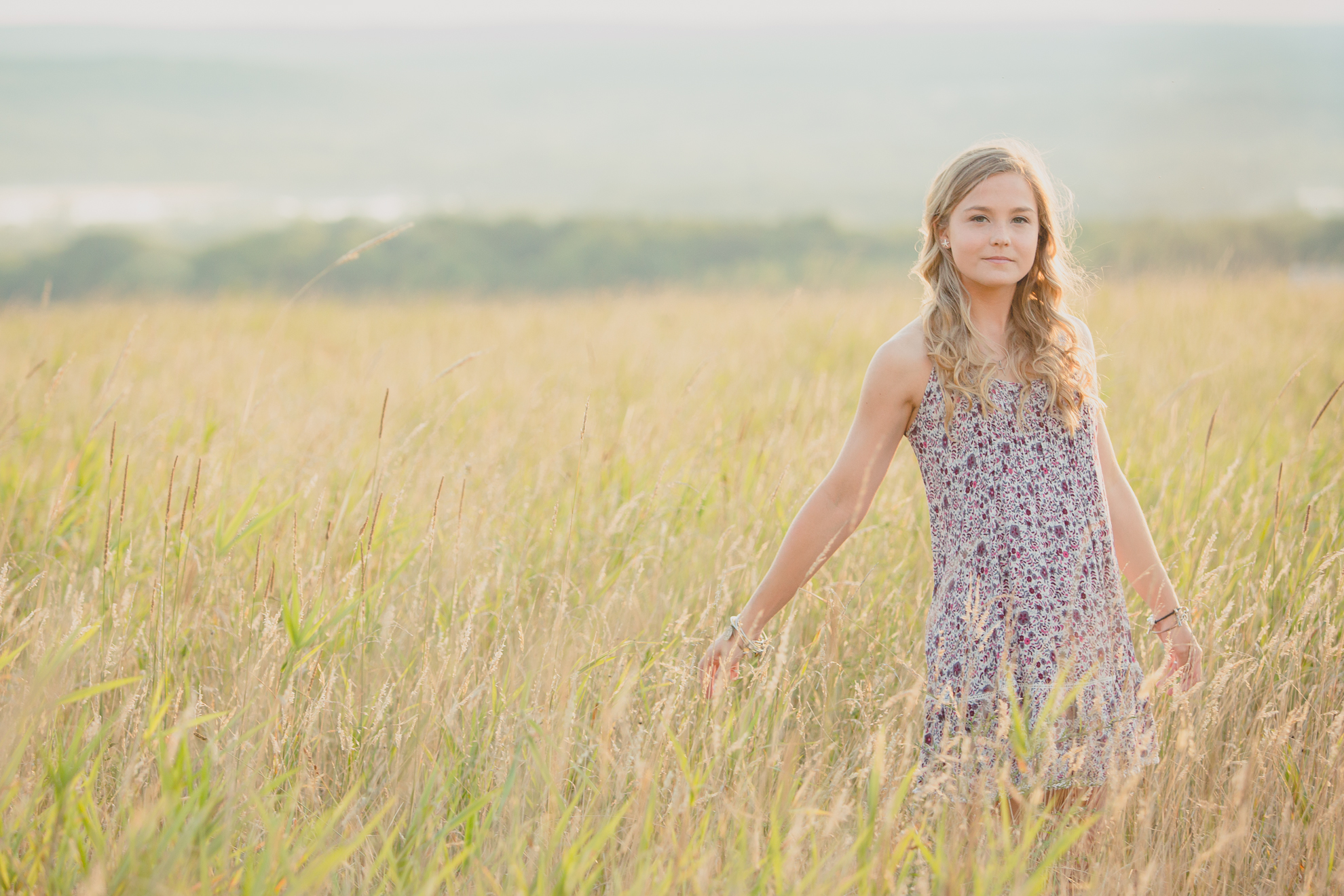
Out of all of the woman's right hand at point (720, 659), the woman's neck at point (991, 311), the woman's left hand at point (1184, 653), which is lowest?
the woman's left hand at point (1184, 653)

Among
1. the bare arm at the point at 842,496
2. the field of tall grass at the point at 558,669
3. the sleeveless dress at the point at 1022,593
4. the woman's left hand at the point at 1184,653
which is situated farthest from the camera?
the woman's left hand at the point at 1184,653

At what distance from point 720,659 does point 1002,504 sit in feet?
1.97

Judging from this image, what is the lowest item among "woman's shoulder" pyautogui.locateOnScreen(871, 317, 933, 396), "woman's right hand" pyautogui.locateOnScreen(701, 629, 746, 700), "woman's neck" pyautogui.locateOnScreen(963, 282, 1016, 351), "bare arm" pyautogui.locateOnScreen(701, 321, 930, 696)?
"woman's right hand" pyautogui.locateOnScreen(701, 629, 746, 700)

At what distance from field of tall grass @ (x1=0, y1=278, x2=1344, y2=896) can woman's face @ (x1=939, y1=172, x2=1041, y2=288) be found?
2.28 ft

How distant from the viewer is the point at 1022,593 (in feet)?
5.36

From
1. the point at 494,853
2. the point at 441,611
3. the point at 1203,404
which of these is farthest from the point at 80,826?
the point at 1203,404

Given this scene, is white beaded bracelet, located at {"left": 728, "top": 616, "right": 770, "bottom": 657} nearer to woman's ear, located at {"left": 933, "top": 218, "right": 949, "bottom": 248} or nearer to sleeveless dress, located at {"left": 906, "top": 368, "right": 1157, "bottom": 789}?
sleeveless dress, located at {"left": 906, "top": 368, "right": 1157, "bottom": 789}

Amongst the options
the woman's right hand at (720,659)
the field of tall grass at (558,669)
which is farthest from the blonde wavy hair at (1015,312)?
the woman's right hand at (720,659)

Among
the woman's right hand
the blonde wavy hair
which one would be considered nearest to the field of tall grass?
the woman's right hand

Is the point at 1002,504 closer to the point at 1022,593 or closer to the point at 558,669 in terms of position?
the point at 1022,593

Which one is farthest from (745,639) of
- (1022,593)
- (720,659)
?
(1022,593)

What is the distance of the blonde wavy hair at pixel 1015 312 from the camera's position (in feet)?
5.57

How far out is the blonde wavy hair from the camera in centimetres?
170

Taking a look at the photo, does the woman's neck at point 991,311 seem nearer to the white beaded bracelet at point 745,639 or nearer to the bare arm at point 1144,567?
the bare arm at point 1144,567
